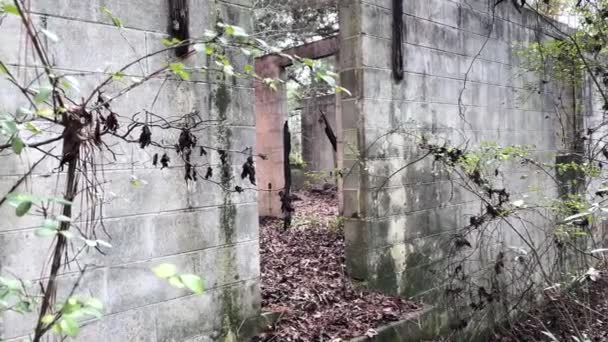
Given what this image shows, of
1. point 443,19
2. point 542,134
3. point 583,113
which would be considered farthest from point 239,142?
point 583,113

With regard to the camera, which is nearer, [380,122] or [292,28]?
[380,122]

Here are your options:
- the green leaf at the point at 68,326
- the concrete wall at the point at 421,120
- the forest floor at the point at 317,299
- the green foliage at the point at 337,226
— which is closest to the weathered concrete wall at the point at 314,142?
the green foliage at the point at 337,226

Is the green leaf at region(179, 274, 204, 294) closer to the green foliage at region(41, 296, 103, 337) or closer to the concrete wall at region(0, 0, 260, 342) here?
the green foliage at region(41, 296, 103, 337)

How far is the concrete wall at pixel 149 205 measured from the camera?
2344mm

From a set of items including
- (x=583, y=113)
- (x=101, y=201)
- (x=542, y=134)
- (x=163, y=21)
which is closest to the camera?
(x=101, y=201)

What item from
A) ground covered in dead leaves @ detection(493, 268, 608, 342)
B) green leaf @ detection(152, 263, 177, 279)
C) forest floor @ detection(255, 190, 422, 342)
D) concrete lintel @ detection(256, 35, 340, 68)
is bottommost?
ground covered in dead leaves @ detection(493, 268, 608, 342)

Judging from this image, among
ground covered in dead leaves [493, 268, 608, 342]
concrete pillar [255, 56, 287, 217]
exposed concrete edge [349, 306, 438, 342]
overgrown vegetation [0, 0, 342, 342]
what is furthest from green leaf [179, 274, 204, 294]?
concrete pillar [255, 56, 287, 217]

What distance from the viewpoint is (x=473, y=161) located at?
4434mm

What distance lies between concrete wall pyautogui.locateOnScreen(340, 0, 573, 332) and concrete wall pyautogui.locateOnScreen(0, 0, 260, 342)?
1134mm

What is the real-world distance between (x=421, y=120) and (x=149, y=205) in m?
2.76

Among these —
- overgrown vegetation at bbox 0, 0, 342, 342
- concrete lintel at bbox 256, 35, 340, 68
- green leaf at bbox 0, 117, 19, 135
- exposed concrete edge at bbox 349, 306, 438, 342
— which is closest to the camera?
green leaf at bbox 0, 117, 19, 135

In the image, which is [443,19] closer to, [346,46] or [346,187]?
[346,46]

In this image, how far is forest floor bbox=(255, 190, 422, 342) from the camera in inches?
135

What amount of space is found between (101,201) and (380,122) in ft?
7.92
